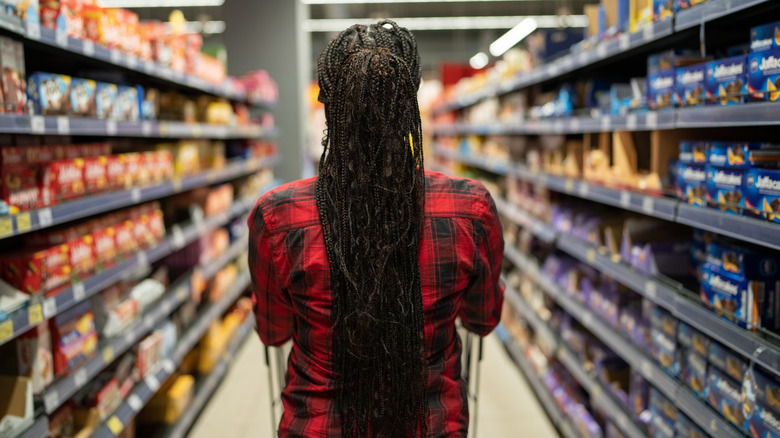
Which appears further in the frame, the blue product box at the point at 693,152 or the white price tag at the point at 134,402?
the white price tag at the point at 134,402

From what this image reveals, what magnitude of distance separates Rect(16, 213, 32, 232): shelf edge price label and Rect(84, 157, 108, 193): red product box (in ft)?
1.86

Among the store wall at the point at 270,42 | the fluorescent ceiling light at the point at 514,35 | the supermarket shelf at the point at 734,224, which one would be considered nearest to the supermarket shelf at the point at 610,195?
the supermarket shelf at the point at 734,224

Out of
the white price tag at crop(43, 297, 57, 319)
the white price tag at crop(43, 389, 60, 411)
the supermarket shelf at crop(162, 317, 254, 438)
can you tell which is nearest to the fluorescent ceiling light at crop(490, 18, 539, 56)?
the supermarket shelf at crop(162, 317, 254, 438)

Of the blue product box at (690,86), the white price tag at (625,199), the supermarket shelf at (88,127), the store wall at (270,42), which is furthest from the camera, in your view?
the store wall at (270,42)

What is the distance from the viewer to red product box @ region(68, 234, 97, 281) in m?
2.39

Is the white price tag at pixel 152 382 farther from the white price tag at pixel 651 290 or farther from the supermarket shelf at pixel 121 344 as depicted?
the white price tag at pixel 651 290

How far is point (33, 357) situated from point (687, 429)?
7.50ft

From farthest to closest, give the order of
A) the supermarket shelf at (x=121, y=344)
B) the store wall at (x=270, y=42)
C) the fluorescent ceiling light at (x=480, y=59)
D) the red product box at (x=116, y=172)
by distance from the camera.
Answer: the fluorescent ceiling light at (x=480, y=59) → the store wall at (x=270, y=42) → the red product box at (x=116, y=172) → the supermarket shelf at (x=121, y=344)

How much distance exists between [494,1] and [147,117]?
38.7 ft

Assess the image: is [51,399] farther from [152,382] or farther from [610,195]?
[610,195]

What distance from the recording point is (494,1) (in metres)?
13.6

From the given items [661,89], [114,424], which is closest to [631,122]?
[661,89]

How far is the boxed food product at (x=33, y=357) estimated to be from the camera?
207cm

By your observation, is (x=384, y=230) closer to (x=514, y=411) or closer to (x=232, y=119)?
(x=514, y=411)
